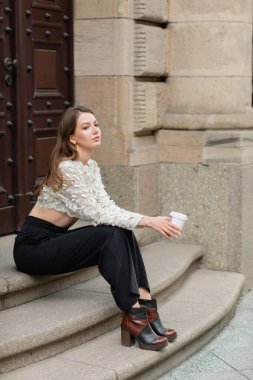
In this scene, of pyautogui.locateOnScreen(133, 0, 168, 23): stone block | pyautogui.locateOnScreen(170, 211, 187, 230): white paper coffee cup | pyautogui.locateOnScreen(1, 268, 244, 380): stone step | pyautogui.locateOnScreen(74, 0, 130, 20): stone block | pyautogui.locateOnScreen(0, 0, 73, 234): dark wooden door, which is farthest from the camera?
pyautogui.locateOnScreen(133, 0, 168, 23): stone block

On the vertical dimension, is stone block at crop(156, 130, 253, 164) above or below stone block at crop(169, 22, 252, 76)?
below

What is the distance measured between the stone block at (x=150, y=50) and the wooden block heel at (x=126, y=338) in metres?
2.47

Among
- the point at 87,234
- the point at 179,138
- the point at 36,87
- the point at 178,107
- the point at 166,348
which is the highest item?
the point at 36,87

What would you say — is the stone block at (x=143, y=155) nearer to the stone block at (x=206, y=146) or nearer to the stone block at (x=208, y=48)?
the stone block at (x=206, y=146)

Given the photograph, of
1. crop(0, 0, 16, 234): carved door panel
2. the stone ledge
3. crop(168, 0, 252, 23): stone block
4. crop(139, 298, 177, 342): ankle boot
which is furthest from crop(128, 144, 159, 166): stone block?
crop(139, 298, 177, 342): ankle boot

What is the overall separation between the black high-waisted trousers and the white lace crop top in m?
0.06

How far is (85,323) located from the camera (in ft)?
15.9

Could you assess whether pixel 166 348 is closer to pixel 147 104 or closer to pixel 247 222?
pixel 247 222

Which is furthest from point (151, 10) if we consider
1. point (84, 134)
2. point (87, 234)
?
point (87, 234)

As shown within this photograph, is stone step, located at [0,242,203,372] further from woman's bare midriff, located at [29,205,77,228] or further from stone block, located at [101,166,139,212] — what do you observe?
stone block, located at [101,166,139,212]

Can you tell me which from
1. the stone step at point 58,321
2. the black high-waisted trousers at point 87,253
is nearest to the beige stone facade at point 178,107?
the stone step at point 58,321

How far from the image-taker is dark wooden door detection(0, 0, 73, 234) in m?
6.26

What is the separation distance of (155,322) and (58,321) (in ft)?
1.93

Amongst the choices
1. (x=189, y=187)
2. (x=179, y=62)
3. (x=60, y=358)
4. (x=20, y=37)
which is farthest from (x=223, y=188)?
(x=60, y=358)
